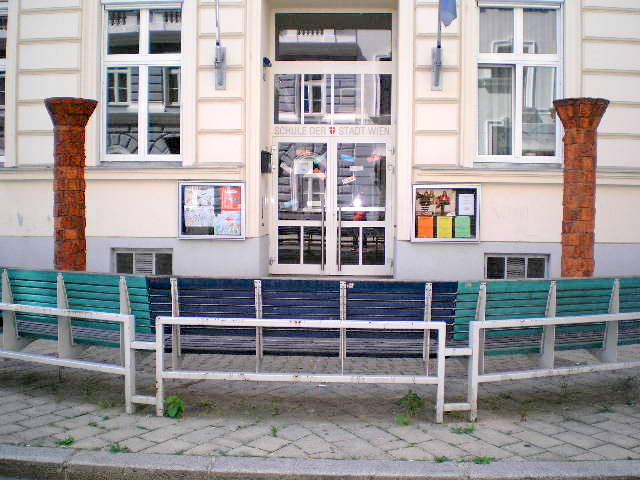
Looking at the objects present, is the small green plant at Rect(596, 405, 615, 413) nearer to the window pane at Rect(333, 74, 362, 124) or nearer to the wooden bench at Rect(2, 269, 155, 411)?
the wooden bench at Rect(2, 269, 155, 411)

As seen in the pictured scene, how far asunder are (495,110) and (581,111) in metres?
4.49

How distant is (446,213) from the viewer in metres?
10.2

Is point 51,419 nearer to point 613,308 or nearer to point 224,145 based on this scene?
point 613,308

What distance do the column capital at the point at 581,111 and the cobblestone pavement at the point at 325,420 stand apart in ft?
7.48

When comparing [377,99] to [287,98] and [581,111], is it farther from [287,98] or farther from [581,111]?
[581,111]

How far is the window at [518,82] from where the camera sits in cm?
1061

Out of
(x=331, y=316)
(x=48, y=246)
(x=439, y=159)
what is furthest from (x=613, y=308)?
(x=48, y=246)

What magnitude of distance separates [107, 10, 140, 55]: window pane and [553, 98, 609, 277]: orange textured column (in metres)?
6.90

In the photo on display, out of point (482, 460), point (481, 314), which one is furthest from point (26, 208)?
point (482, 460)

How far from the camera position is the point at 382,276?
36.7 ft

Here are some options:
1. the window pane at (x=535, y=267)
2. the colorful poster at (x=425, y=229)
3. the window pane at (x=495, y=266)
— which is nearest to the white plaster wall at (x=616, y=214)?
Result: the window pane at (x=535, y=267)

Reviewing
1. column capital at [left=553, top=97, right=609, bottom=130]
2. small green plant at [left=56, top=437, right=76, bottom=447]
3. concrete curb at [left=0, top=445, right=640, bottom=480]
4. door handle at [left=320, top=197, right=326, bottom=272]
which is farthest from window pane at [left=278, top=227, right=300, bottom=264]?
concrete curb at [left=0, top=445, right=640, bottom=480]

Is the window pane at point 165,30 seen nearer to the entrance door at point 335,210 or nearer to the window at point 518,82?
the entrance door at point 335,210

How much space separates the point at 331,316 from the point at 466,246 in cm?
538
